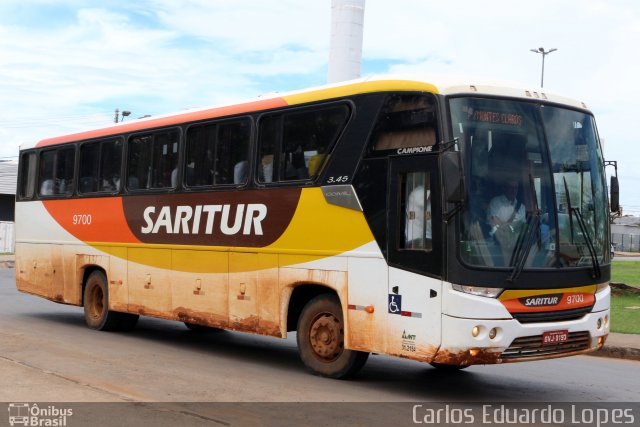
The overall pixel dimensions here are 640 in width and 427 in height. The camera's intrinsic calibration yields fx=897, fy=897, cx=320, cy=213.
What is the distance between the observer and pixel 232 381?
33.6 ft

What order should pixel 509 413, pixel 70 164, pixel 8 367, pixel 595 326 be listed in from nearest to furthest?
pixel 509 413 < pixel 595 326 < pixel 8 367 < pixel 70 164

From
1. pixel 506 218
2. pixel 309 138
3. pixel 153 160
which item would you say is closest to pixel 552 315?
pixel 506 218

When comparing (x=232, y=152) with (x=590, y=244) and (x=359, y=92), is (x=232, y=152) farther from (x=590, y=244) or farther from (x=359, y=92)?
(x=590, y=244)

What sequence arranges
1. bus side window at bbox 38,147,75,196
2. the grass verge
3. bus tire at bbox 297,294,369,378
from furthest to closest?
1. the grass verge
2. bus side window at bbox 38,147,75,196
3. bus tire at bbox 297,294,369,378

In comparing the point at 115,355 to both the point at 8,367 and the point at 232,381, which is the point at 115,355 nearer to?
the point at 8,367

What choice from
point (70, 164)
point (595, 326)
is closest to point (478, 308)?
point (595, 326)

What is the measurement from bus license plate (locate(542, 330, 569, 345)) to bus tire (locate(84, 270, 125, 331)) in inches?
330

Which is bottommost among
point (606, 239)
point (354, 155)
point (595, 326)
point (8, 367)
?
point (8, 367)

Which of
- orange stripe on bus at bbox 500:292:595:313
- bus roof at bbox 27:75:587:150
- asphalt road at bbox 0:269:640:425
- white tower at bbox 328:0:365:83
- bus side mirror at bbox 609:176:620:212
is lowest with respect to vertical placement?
asphalt road at bbox 0:269:640:425

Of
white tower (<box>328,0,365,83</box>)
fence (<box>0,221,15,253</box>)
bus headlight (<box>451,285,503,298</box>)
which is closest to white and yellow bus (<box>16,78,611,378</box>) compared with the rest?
bus headlight (<box>451,285,503,298</box>)

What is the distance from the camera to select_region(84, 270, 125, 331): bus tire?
1534cm

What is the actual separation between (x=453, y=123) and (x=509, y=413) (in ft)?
9.74

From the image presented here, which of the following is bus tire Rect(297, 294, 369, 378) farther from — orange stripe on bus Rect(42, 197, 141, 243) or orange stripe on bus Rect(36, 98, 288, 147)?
orange stripe on bus Rect(42, 197, 141, 243)

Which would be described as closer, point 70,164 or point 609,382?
point 609,382
